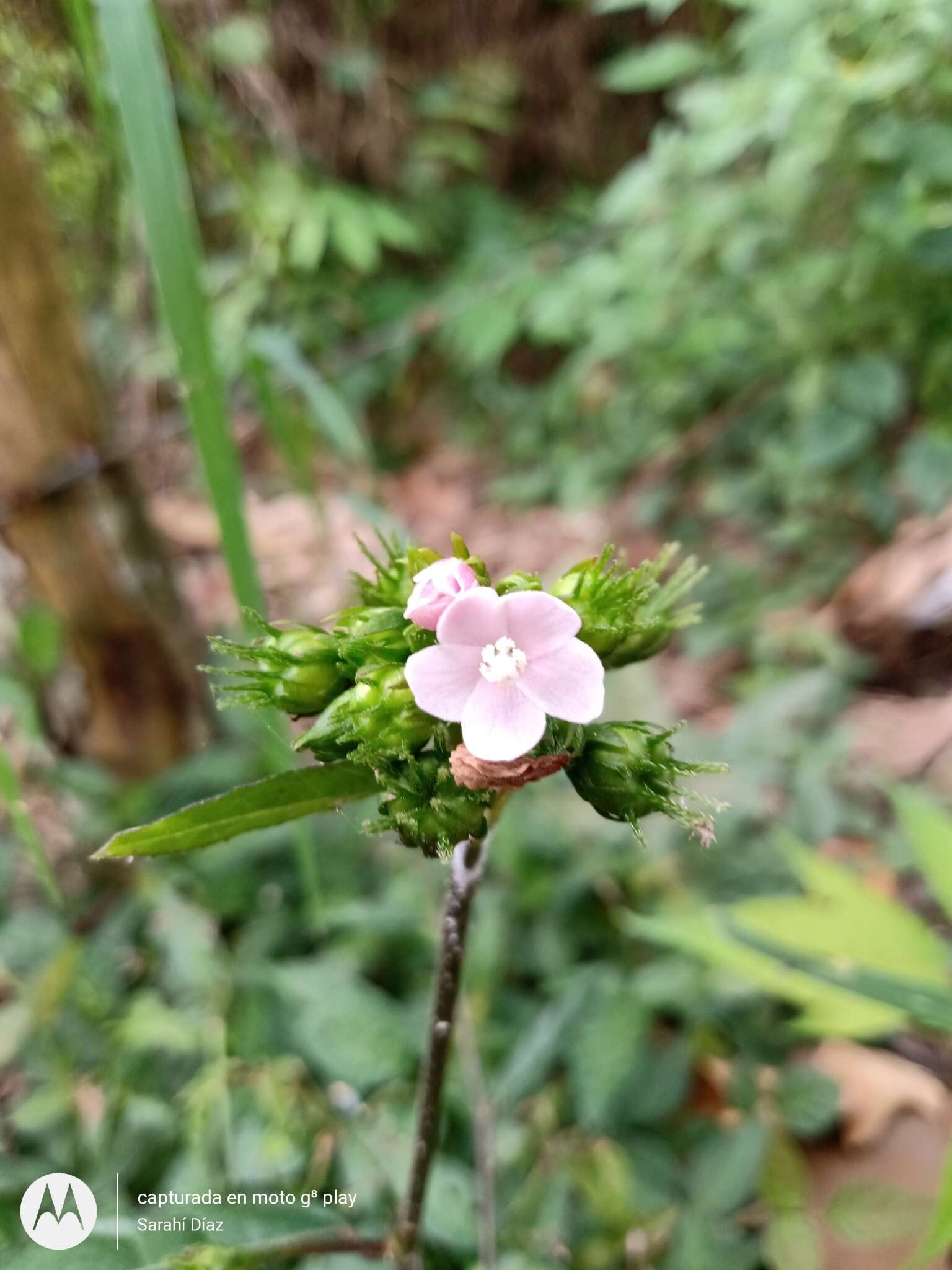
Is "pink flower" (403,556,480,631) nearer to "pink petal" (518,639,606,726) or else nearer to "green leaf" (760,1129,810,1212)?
"pink petal" (518,639,606,726)

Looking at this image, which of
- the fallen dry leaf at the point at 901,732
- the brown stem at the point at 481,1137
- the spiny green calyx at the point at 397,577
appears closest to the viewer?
the spiny green calyx at the point at 397,577

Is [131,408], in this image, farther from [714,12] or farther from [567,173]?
[714,12]

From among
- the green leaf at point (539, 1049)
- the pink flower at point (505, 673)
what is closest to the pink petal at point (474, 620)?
the pink flower at point (505, 673)

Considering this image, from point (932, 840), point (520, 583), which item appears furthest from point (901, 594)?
point (520, 583)

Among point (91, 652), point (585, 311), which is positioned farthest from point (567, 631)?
point (585, 311)

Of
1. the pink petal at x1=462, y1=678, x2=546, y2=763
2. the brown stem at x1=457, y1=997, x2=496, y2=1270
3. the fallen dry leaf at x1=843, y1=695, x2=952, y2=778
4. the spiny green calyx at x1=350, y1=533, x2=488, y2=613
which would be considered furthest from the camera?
the fallen dry leaf at x1=843, y1=695, x2=952, y2=778

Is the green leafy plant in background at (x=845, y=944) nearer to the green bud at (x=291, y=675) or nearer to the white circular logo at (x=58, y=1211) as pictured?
the green bud at (x=291, y=675)

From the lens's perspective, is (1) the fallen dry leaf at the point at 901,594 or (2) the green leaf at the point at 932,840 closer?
(2) the green leaf at the point at 932,840

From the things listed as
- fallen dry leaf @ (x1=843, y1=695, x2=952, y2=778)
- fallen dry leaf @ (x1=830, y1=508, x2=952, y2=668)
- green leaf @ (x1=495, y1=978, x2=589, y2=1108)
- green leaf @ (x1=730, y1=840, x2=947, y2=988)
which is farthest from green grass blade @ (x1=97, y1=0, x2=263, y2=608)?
fallen dry leaf @ (x1=830, y1=508, x2=952, y2=668)
